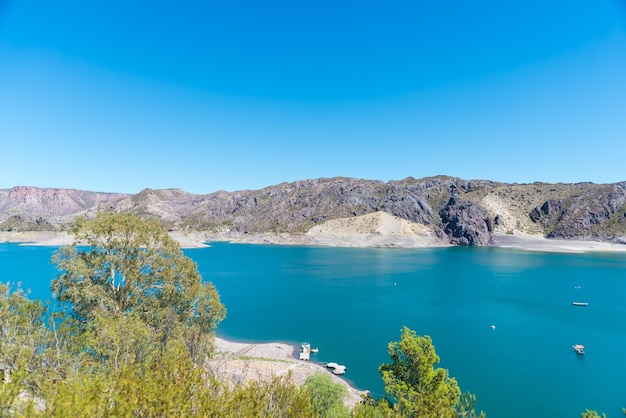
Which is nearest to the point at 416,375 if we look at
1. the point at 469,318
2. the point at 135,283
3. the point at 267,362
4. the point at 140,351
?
the point at 140,351

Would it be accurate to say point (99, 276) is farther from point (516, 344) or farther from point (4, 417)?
point (516, 344)

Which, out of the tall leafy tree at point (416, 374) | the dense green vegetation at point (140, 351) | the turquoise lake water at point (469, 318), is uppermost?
the dense green vegetation at point (140, 351)

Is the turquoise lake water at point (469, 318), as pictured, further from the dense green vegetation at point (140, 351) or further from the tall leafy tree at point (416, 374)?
the dense green vegetation at point (140, 351)

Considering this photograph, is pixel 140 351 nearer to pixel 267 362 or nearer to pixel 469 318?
pixel 267 362

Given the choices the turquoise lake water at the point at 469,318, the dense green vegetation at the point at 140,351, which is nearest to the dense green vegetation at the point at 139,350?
the dense green vegetation at the point at 140,351

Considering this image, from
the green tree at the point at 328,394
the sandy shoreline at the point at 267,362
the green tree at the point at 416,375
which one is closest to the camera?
the green tree at the point at 416,375
